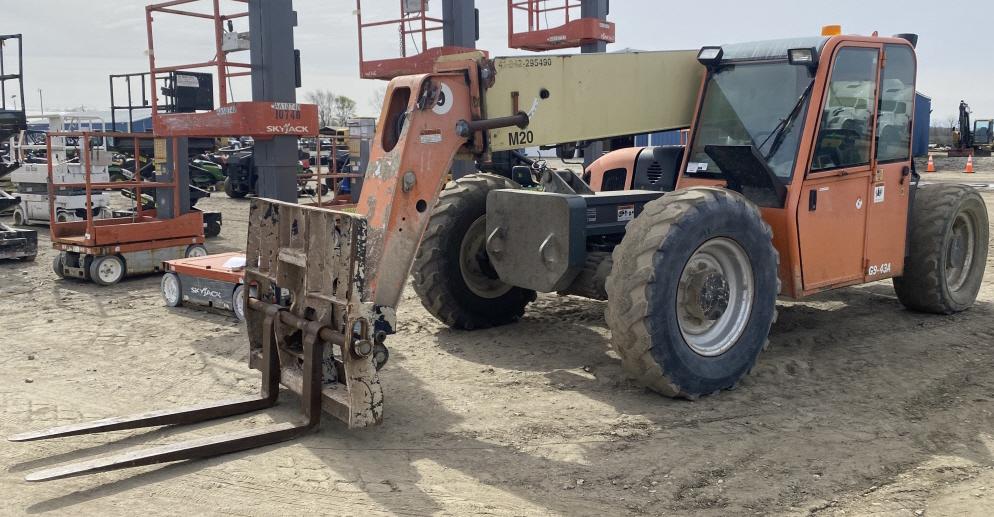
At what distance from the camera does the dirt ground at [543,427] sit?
159 inches

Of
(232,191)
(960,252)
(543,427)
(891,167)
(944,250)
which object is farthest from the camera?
(232,191)

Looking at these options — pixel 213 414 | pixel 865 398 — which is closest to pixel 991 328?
pixel 865 398

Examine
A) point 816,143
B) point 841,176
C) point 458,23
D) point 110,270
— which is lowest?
point 110,270

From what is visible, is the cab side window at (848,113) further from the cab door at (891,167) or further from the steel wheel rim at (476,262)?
the steel wheel rim at (476,262)

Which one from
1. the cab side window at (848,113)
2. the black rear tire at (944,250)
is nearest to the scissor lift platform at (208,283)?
the cab side window at (848,113)

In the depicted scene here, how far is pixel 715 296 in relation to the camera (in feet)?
18.1

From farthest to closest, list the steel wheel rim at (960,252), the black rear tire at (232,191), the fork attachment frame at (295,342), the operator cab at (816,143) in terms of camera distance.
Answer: the black rear tire at (232,191) → the steel wheel rim at (960,252) → the operator cab at (816,143) → the fork attachment frame at (295,342)

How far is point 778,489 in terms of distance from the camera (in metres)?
4.17

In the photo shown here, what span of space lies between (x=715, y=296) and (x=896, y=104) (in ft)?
8.68

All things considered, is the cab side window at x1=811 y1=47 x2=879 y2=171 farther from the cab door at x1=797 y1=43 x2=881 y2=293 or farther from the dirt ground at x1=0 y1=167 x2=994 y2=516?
the dirt ground at x1=0 y1=167 x2=994 y2=516

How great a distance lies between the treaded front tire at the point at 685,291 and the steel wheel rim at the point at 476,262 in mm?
2066

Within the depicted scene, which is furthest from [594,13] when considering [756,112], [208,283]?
[208,283]

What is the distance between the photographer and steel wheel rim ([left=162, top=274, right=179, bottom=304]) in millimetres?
8498

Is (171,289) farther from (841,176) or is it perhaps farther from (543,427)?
(841,176)
